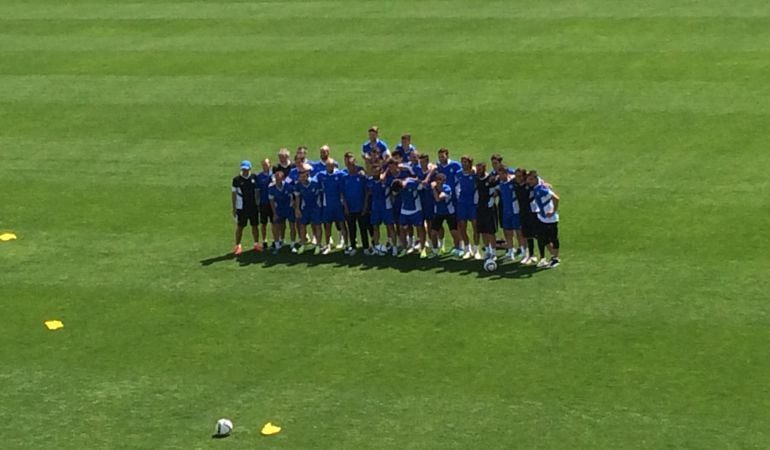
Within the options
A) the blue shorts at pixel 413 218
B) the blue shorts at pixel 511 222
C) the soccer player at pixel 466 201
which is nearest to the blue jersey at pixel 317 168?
the blue shorts at pixel 413 218

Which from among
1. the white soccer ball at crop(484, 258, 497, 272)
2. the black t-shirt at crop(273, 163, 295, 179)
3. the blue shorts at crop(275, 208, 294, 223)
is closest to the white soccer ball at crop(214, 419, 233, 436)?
the white soccer ball at crop(484, 258, 497, 272)

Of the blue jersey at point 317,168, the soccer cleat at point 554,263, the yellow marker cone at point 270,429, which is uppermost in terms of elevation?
the blue jersey at point 317,168

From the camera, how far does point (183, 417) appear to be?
59.7ft

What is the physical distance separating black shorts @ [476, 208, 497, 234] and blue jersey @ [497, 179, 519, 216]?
0.70 ft

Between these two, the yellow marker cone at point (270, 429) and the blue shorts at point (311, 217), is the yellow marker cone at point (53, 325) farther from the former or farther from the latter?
the yellow marker cone at point (270, 429)

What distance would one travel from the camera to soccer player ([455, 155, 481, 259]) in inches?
937

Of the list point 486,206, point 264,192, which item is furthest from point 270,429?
point 264,192

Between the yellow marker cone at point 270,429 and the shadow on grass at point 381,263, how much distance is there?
604cm

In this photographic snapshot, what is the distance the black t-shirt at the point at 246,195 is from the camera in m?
24.8

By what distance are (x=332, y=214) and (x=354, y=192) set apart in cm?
53

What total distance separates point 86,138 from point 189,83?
442cm

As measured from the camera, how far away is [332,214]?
24.5 meters

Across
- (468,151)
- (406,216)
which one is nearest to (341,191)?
(406,216)

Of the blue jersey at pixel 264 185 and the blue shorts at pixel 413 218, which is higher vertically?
the blue jersey at pixel 264 185
